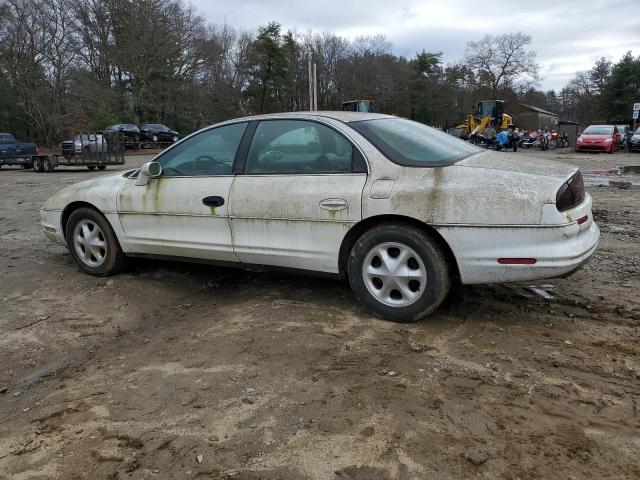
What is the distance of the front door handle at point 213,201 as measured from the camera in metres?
4.36

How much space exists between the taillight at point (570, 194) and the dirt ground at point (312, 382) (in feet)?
2.92

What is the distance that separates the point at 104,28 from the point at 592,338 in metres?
43.5

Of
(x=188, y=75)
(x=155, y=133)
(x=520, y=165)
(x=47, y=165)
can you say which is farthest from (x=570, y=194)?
(x=188, y=75)

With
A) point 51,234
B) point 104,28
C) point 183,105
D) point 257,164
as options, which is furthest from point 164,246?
point 183,105

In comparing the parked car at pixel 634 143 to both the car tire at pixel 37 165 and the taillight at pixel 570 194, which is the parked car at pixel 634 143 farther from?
the car tire at pixel 37 165

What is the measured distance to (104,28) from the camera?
39.6m

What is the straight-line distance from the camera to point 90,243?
17.1 feet

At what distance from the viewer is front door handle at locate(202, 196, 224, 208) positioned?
172 inches

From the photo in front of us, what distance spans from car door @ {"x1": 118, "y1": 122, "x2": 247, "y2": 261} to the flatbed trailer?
1682 cm

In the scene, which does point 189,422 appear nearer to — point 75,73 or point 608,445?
point 608,445

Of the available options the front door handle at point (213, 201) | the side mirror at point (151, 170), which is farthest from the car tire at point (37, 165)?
the front door handle at point (213, 201)

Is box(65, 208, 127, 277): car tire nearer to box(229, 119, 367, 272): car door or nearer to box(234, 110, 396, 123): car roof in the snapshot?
box(229, 119, 367, 272): car door

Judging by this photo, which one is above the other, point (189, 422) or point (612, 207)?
point (612, 207)

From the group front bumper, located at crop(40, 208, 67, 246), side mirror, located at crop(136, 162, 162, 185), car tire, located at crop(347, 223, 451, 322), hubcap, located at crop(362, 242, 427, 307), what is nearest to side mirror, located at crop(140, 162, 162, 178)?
side mirror, located at crop(136, 162, 162, 185)
